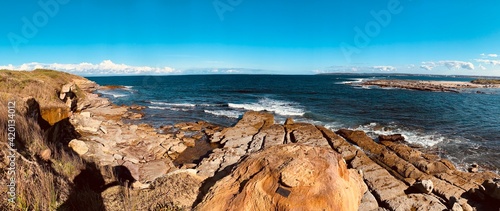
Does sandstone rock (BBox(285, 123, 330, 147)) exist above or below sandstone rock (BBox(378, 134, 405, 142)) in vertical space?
above

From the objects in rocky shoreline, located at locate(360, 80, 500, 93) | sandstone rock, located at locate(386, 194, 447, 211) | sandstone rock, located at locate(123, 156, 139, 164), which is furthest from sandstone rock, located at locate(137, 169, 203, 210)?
rocky shoreline, located at locate(360, 80, 500, 93)

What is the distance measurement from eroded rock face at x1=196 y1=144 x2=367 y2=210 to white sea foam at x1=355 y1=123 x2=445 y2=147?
15836 mm

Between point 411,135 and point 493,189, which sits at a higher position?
point 493,189

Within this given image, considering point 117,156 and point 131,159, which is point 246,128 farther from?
point 117,156

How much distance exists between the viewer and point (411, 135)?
21266 mm

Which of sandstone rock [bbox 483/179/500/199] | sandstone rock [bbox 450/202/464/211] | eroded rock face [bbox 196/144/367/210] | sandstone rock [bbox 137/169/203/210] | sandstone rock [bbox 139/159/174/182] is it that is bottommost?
sandstone rock [bbox 139/159/174/182]

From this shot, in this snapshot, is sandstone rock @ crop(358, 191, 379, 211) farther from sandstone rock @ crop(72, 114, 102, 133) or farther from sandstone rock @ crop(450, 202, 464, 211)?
sandstone rock @ crop(72, 114, 102, 133)

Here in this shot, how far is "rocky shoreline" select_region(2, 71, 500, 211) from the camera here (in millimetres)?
5875

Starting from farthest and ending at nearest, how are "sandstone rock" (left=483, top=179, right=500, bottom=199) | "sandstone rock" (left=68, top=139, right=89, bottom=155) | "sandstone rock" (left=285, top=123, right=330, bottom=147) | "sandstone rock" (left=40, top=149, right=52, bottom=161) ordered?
1. "sandstone rock" (left=285, top=123, right=330, bottom=147)
2. "sandstone rock" (left=68, top=139, right=89, bottom=155)
3. "sandstone rock" (left=483, top=179, right=500, bottom=199)
4. "sandstone rock" (left=40, top=149, right=52, bottom=161)

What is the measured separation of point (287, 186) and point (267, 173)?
68 centimetres

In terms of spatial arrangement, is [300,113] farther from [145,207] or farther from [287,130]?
[145,207]

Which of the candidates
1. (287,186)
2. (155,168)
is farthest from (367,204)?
(155,168)

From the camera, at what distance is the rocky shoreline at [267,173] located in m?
5.88

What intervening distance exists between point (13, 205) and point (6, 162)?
148 centimetres
